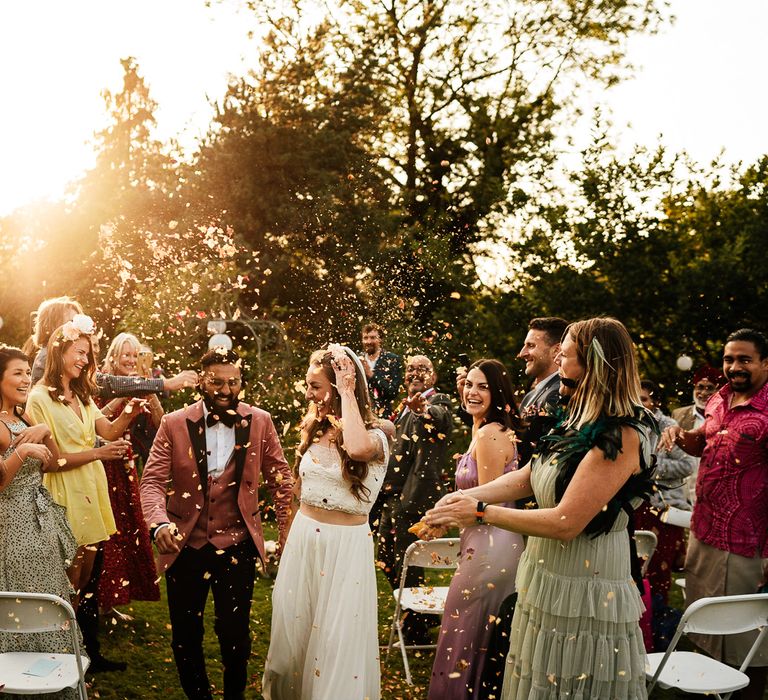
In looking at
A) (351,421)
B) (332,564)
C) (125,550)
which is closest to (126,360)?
(125,550)

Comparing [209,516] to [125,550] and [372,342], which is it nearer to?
[125,550]

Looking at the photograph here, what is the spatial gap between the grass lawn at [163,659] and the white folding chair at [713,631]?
122 centimetres

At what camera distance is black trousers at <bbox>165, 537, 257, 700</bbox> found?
4133mm

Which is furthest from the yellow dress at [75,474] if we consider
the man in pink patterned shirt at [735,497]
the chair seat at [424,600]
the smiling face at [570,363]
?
the man in pink patterned shirt at [735,497]

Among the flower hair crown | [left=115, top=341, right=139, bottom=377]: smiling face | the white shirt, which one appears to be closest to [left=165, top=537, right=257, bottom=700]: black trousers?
the white shirt

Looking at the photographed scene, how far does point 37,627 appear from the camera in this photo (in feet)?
11.4

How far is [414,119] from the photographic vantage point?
57.8ft

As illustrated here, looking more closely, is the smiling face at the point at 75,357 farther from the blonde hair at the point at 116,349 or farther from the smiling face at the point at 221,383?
the blonde hair at the point at 116,349

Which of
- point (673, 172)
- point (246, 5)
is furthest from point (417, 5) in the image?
point (673, 172)

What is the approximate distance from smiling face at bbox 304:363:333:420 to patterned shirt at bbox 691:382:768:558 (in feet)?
7.22

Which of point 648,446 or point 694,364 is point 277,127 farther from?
point 648,446

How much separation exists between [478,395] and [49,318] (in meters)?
2.75

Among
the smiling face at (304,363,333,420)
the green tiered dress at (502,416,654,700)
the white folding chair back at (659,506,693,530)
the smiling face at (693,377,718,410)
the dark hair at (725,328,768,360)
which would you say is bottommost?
the white folding chair back at (659,506,693,530)

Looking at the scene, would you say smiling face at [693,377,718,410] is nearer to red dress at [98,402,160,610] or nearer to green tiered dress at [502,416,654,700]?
red dress at [98,402,160,610]
